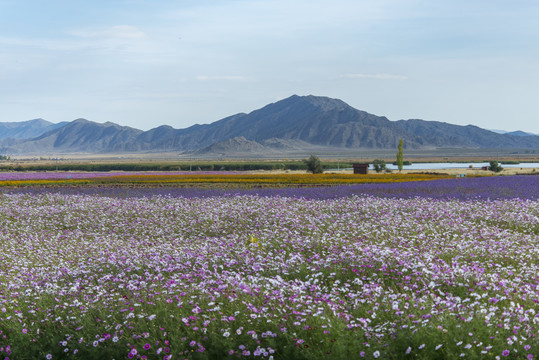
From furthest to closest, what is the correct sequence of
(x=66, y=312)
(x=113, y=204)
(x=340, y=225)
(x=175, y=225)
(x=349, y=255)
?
(x=113, y=204) < (x=175, y=225) < (x=340, y=225) < (x=349, y=255) < (x=66, y=312)

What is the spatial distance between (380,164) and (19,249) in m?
75.3

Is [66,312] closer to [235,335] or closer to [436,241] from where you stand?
[235,335]

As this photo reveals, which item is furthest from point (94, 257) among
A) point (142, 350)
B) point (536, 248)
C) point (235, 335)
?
point (536, 248)

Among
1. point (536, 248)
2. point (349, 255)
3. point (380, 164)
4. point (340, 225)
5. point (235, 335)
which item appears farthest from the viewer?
point (380, 164)

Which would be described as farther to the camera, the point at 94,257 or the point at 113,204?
the point at 113,204

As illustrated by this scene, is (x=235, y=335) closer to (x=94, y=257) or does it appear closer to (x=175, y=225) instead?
(x=94, y=257)

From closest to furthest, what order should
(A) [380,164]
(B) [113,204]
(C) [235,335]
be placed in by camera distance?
(C) [235,335]
(B) [113,204]
(A) [380,164]

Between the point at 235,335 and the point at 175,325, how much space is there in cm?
91

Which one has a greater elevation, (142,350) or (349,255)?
(349,255)

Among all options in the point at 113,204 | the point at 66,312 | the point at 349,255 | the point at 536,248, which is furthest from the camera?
the point at 113,204

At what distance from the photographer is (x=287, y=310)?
7770mm

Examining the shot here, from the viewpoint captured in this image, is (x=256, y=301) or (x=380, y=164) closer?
(x=256, y=301)

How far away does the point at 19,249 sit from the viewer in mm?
14625

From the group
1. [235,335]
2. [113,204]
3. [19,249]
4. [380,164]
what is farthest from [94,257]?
[380,164]
